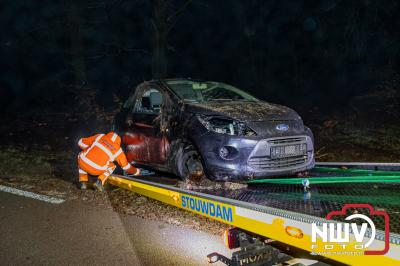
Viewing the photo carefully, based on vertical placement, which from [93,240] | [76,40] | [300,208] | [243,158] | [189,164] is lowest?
[93,240]

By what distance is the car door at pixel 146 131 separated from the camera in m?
5.68

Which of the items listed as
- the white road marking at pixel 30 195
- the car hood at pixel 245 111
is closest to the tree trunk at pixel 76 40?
the white road marking at pixel 30 195

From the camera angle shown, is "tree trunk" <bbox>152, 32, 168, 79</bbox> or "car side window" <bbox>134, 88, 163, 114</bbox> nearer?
"car side window" <bbox>134, 88, 163, 114</bbox>

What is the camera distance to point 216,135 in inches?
187

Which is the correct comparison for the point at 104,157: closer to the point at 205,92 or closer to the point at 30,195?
the point at 30,195

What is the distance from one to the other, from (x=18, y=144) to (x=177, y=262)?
33.3 feet

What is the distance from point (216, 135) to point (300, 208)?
170 cm

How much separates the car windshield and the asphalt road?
1.85 m

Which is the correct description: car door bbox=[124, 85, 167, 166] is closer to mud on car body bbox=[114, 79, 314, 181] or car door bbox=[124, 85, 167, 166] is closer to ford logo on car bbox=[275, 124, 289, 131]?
mud on car body bbox=[114, 79, 314, 181]

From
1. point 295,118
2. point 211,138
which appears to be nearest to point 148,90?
point 211,138

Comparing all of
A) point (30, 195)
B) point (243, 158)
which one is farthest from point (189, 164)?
point (30, 195)

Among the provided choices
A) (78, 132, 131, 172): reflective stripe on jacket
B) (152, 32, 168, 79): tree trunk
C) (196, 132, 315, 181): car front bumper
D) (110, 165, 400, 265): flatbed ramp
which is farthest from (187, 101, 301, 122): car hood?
(152, 32, 168, 79): tree trunk

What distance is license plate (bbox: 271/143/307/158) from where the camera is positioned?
468 cm

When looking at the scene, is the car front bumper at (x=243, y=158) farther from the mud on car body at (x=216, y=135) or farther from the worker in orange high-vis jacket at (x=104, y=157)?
the worker in orange high-vis jacket at (x=104, y=157)
